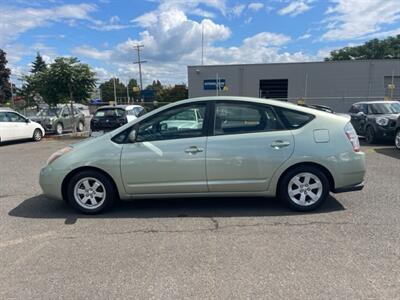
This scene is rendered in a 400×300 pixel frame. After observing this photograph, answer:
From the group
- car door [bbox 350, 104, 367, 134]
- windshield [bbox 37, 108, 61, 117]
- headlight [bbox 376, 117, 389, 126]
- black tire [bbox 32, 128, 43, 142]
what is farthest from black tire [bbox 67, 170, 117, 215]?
windshield [bbox 37, 108, 61, 117]

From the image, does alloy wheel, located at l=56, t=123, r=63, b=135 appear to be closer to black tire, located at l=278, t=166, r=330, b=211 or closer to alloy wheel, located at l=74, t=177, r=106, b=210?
alloy wheel, located at l=74, t=177, r=106, b=210

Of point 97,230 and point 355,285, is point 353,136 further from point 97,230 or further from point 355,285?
point 97,230

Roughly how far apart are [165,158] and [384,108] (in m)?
10.7

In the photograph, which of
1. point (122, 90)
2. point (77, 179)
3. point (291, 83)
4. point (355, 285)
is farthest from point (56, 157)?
point (122, 90)

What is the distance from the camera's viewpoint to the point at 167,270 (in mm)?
3428

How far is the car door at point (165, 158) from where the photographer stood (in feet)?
16.0

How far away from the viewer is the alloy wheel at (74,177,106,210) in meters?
5.04

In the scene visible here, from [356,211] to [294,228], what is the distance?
1177mm

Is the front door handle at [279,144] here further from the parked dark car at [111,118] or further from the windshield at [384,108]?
the parked dark car at [111,118]

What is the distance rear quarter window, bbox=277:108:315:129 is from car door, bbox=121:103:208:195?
3.57 ft

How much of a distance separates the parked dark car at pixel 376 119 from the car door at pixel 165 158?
9.07 metres

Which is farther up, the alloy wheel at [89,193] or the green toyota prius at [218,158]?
the green toyota prius at [218,158]

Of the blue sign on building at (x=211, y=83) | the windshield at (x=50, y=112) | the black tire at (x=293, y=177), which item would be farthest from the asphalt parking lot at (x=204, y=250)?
the blue sign on building at (x=211, y=83)

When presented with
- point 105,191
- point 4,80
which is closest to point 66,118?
point 105,191
